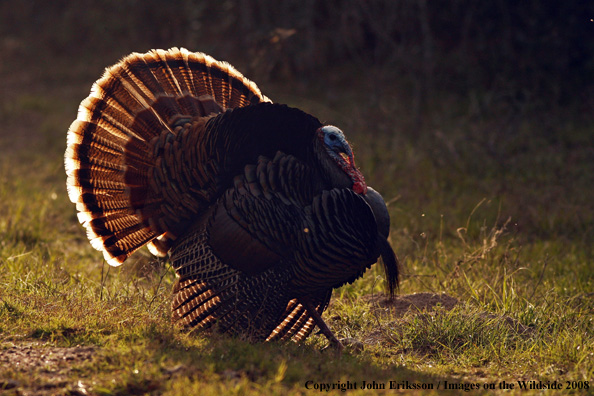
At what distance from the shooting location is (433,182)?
26.1ft

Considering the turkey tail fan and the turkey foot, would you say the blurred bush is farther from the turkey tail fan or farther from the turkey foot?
the turkey foot

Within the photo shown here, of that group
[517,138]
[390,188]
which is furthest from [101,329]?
[517,138]

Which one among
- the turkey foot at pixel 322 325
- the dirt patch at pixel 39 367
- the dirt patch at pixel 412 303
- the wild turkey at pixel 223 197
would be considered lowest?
the dirt patch at pixel 412 303

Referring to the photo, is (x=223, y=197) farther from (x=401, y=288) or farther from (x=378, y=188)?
(x=378, y=188)

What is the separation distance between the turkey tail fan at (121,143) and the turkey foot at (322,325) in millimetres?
1075

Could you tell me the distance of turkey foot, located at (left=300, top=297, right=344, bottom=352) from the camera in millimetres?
4305

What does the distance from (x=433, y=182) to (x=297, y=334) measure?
12.4 feet

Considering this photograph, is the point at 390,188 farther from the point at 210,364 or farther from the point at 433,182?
the point at 210,364

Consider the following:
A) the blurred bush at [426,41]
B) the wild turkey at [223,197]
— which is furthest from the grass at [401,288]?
the blurred bush at [426,41]

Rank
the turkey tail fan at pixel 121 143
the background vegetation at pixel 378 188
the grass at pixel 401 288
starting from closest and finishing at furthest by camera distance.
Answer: the grass at pixel 401 288 → the background vegetation at pixel 378 188 → the turkey tail fan at pixel 121 143

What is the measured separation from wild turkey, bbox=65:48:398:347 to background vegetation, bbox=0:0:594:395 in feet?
0.95

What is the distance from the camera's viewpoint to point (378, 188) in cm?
788

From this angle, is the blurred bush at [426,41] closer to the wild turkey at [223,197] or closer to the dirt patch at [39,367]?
the wild turkey at [223,197]

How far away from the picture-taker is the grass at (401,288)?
356 cm
